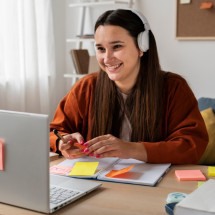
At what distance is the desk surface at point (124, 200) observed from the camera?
3.33ft

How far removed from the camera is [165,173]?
135 cm

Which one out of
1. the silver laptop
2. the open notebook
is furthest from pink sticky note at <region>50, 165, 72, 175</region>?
the silver laptop

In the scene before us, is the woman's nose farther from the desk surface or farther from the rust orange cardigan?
the desk surface

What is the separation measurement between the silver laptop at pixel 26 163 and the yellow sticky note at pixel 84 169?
26 cm

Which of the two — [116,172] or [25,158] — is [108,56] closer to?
[116,172]

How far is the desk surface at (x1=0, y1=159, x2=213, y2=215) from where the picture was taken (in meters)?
1.02

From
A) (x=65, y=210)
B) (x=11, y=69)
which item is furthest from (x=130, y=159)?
(x=11, y=69)

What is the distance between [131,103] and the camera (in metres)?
1.70

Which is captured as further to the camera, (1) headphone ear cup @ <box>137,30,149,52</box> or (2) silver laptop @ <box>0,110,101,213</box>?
(1) headphone ear cup @ <box>137,30,149,52</box>

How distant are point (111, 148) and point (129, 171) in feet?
0.34

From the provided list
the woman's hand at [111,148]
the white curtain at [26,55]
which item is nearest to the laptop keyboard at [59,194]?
the woman's hand at [111,148]

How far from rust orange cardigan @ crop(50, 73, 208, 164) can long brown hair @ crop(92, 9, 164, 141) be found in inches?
1.5

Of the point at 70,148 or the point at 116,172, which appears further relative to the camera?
the point at 70,148

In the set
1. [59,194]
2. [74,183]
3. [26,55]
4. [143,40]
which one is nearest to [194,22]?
[26,55]
